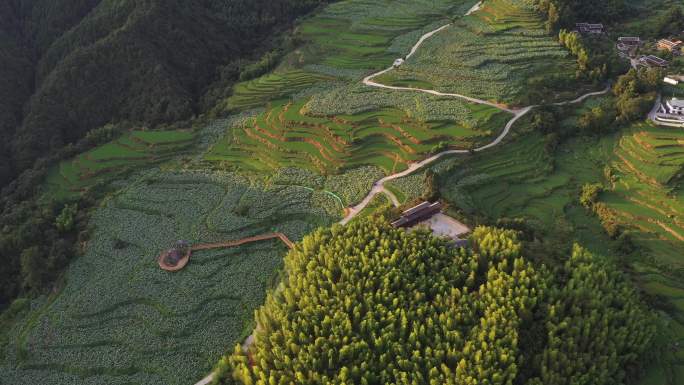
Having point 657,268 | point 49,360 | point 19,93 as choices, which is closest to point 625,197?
point 657,268

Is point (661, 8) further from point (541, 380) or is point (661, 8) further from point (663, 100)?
point (541, 380)

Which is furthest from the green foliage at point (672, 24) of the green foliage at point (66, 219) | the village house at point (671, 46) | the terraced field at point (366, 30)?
the green foliage at point (66, 219)

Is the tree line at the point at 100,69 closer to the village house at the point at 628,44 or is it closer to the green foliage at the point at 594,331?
the green foliage at the point at 594,331

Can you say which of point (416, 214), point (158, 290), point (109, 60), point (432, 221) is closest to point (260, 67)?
point (109, 60)

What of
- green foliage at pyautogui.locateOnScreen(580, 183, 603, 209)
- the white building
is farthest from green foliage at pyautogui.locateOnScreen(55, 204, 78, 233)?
the white building

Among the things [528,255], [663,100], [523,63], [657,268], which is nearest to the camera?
[528,255]

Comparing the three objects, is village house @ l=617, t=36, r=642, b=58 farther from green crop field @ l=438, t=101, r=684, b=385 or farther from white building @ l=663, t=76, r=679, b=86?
green crop field @ l=438, t=101, r=684, b=385
